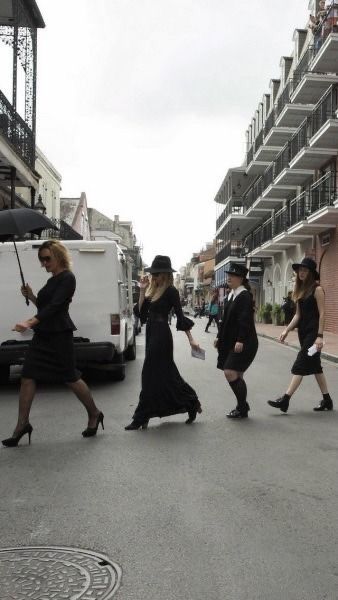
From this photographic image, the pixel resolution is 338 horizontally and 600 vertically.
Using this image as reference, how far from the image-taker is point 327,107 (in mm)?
27031

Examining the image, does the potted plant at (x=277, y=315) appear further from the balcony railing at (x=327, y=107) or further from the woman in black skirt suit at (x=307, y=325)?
the woman in black skirt suit at (x=307, y=325)

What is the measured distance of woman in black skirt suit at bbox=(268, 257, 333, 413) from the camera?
756cm

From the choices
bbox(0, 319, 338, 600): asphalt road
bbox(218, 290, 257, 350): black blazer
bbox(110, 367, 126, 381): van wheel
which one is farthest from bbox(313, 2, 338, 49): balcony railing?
bbox(0, 319, 338, 600): asphalt road

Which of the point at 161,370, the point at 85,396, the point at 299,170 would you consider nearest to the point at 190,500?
the point at 85,396

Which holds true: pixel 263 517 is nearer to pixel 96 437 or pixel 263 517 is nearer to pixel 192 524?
pixel 192 524

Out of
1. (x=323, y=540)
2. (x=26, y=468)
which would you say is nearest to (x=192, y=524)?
(x=323, y=540)

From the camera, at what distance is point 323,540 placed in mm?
3574

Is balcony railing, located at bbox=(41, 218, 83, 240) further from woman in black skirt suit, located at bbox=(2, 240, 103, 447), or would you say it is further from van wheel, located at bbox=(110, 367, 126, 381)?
woman in black skirt suit, located at bbox=(2, 240, 103, 447)

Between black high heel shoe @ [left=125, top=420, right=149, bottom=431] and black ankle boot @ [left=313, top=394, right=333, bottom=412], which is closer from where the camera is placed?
black high heel shoe @ [left=125, top=420, right=149, bottom=431]

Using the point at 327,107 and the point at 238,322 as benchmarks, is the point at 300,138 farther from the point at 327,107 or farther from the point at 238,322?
the point at 238,322

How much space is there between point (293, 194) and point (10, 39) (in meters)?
22.4

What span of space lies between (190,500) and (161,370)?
2.53 m

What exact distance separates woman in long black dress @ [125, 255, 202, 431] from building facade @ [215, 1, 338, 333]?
17968 mm

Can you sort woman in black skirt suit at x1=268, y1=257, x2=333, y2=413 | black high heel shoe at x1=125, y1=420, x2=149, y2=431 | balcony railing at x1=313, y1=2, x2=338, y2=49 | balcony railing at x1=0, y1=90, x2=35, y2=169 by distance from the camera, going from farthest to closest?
1. balcony railing at x1=313, y1=2, x2=338, y2=49
2. balcony railing at x1=0, y1=90, x2=35, y2=169
3. woman in black skirt suit at x1=268, y1=257, x2=333, y2=413
4. black high heel shoe at x1=125, y1=420, x2=149, y2=431
